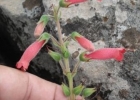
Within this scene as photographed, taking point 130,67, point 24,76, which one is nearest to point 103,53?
point 130,67

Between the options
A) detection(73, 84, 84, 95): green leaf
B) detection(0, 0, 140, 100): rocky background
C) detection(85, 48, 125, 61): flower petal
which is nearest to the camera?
detection(85, 48, 125, 61): flower petal

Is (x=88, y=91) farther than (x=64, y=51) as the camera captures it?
Yes

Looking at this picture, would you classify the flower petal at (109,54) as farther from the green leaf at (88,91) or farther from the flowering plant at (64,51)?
the green leaf at (88,91)

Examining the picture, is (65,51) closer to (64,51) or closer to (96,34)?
(64,51)

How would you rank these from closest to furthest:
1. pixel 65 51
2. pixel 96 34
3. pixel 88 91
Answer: pixel 65 51
pixel 88 91
pixel 96 34

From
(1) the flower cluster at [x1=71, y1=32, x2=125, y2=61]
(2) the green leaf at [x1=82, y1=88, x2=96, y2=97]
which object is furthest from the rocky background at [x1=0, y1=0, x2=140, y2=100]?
(1) the flower cluster at [x1=71, y1=32, x2=125, y2=61]

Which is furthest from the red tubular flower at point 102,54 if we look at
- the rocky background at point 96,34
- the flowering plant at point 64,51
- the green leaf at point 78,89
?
the rocky background at point 96,34

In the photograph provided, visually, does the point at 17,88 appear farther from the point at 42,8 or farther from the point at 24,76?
the point at 42,8

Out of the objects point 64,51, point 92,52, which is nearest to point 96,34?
point 92,52

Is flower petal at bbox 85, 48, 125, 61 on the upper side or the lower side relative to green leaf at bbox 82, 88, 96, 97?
upper

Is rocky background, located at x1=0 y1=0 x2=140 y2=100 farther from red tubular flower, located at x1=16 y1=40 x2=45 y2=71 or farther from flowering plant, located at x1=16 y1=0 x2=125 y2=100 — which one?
red tubular flower, located at x1=16 y1=40 x2=45 y2=71
